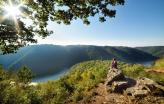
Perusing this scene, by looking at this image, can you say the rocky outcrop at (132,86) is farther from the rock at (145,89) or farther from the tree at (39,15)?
the tree at (39,15)

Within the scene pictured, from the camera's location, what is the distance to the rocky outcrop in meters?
20.4

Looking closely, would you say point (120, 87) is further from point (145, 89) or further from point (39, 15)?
point (39, 15)

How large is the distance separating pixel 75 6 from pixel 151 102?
9.38 m

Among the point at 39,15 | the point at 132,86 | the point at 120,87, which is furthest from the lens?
the point at 120,87

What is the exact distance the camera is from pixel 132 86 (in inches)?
883

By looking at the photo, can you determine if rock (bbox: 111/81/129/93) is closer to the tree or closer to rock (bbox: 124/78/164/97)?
rock (bbox: 124/78/164/97)

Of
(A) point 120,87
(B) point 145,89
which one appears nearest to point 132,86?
(A) point 120,87

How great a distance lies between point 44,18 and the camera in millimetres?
14250

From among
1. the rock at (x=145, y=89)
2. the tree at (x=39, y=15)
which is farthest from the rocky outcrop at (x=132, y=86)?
the tree at (x=39, y=15)

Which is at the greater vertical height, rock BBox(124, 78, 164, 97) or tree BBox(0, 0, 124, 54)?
tree BBox(0, 0, 124, 54)

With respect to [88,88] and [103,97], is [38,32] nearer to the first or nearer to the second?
[103,97]

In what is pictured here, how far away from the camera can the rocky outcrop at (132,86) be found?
20391 millimetres

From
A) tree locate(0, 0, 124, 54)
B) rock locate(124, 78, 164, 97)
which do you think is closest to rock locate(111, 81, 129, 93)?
rock locate(124, 78, 164, 97)

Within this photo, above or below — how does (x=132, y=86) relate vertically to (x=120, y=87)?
above
